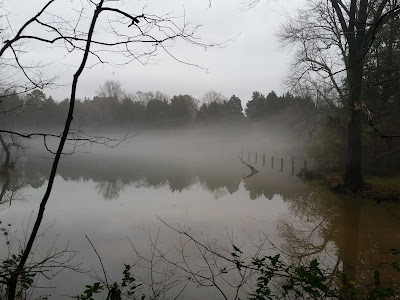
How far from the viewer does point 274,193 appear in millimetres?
14344

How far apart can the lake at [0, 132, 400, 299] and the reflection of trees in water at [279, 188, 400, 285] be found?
0.02m

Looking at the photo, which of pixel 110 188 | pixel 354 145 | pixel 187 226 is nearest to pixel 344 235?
Answer: pixel 187 226

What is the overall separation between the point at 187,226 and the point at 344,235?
13.8 ft

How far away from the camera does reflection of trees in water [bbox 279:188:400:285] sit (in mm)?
6215

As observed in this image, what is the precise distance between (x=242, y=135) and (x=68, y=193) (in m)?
44.1

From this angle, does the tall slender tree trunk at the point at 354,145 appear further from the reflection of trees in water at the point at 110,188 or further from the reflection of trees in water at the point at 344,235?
the reflection of trees in water at the point at 110,188

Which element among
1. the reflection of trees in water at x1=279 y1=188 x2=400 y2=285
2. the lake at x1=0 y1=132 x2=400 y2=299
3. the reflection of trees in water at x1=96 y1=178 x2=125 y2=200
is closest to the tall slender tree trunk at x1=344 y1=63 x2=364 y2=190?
the lake at x1=0 y1=132 x2=400 y2=299

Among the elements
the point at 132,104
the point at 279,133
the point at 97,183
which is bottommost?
the point at 97,183

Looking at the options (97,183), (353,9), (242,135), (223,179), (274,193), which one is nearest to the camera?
(353,9)

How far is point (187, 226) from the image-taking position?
8.91 metres

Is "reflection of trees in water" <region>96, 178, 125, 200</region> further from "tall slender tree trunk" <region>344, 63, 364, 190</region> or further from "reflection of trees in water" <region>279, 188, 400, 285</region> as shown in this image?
"tall slender tree trunk" <region>344, 63, 364, 190</region>

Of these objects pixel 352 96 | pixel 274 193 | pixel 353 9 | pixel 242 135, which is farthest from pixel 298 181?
pixel 242 135

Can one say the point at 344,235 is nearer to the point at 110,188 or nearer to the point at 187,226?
the point at 187,226

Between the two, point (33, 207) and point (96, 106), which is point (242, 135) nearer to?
point (96, 106)
